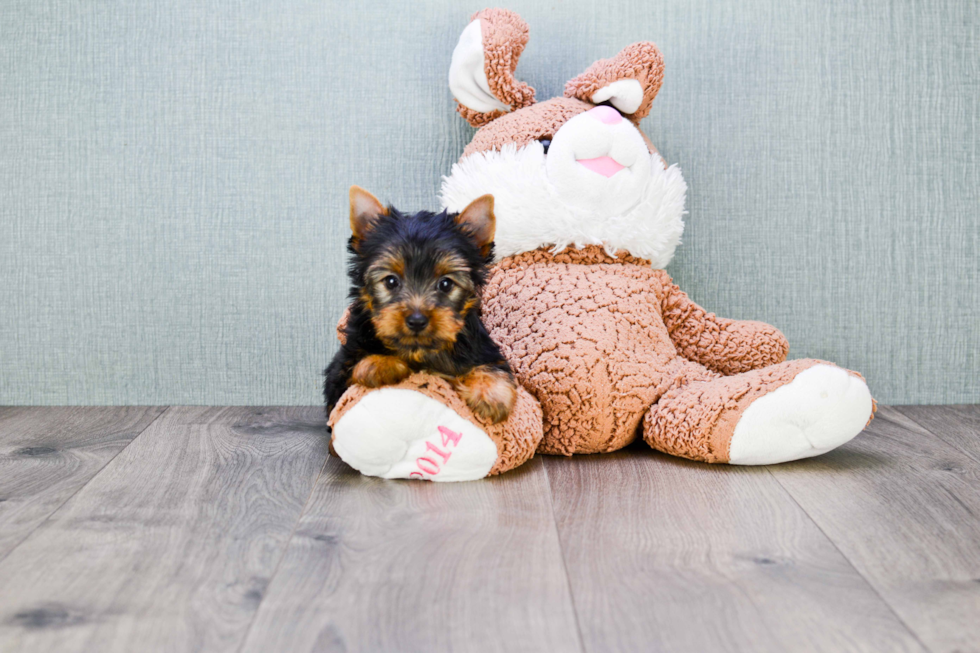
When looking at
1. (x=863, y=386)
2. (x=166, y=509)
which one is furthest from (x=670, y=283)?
(x=166, y=509)

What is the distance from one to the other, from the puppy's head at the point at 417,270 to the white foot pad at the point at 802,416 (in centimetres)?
64

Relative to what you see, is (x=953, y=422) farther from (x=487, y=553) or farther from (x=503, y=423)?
(x=487, y=553)

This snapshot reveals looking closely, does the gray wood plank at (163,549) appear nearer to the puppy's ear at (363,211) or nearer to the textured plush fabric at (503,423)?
the textured plush fabric at (503,423)

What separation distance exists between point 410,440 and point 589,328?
500 mm

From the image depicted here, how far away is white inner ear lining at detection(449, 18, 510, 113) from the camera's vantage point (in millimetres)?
1895

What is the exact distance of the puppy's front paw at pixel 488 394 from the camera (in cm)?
151

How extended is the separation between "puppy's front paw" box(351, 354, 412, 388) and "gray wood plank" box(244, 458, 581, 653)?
0.22 m

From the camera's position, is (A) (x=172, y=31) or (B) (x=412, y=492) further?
(A) (x=172, y=31)

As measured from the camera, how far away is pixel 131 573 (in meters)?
1.14

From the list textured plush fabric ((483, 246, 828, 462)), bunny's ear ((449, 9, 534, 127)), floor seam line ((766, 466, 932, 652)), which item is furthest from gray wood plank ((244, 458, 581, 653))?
bunny's ear ((449, 9, 534, 127))

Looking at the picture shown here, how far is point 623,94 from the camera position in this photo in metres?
1.87

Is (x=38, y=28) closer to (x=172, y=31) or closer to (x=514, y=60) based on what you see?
(x=172, y=31)

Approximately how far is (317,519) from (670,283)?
1.08 meters

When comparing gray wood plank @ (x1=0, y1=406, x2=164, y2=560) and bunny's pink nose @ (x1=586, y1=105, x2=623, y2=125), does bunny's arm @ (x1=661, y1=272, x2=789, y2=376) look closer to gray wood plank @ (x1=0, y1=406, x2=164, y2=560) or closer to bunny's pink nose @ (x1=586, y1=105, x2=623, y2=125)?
bunny's pink nose @ (x1=586, y1=105, x2=623, y2=125)
